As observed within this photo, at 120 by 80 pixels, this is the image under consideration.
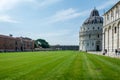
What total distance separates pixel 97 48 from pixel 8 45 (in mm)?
46493

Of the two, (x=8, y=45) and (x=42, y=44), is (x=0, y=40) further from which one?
(x=42, y=44)

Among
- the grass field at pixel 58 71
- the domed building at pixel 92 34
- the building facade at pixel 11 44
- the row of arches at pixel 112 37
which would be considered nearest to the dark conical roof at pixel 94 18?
the domed building at pixel 92 34

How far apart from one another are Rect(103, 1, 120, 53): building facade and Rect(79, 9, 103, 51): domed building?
52869 millimetres

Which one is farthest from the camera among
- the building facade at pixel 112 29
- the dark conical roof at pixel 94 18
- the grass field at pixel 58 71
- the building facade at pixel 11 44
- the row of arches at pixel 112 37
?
the dark conical roof at pixel 94 18

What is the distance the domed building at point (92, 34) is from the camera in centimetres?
11525

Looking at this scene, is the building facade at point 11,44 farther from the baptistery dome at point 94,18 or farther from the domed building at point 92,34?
the baptistery dome at point 94,18

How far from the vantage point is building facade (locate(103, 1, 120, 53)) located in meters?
49.2

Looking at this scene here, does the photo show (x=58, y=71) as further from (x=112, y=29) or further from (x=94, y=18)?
(x=94, y=18)

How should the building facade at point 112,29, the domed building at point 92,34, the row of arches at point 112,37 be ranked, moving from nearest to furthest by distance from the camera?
1. the row of arches at point 112,37
2. the building facade at point 112,29
3. the domed building at point 92,34

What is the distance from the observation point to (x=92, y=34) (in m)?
117

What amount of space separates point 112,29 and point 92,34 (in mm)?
62626

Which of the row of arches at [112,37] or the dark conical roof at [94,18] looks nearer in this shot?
the row of arches at [112,37]

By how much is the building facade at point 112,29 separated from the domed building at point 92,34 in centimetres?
5287

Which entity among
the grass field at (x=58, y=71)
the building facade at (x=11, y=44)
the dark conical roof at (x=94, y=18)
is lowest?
the grass field at (x=58, y=71)
